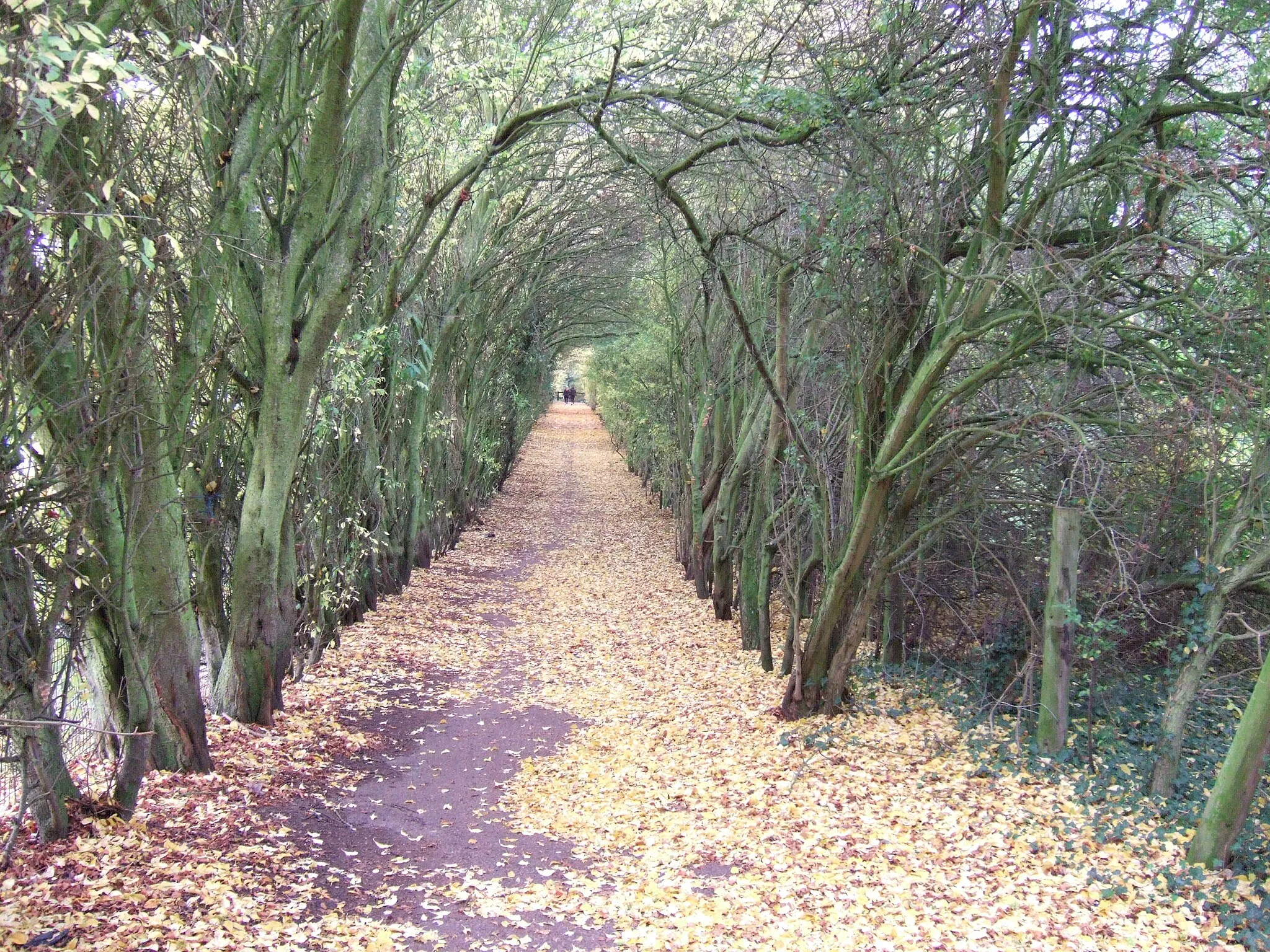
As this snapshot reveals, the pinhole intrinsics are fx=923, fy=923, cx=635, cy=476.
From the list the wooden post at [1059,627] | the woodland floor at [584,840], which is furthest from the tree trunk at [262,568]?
the wooden post at [1059,627]

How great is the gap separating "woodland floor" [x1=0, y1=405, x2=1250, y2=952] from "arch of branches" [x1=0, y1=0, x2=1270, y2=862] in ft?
1.67

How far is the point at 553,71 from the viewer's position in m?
10.0

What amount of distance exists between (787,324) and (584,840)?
16.9 feet

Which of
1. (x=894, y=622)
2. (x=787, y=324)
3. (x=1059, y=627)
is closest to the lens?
(x=1059, y=627)

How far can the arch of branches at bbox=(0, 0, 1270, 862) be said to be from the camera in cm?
458

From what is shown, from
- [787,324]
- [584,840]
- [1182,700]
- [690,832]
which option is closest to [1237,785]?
[1182,700]

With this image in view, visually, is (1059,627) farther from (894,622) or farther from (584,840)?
(584,840)

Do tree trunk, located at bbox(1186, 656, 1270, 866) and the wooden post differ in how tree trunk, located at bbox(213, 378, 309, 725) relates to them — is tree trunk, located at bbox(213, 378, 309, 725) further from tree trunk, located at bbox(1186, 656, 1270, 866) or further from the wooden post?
tree trunk, located at bbox(1186, 656, 1270, 866)

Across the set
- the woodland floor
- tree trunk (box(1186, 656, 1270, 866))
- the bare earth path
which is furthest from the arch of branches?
the bare earth path

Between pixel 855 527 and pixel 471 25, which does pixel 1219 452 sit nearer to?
pixel 855 527

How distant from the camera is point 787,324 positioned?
29.4ft

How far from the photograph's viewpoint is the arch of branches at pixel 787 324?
15.0 feet

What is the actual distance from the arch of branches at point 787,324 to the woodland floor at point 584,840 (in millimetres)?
510

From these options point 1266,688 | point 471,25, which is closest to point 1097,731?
point 1266,688
